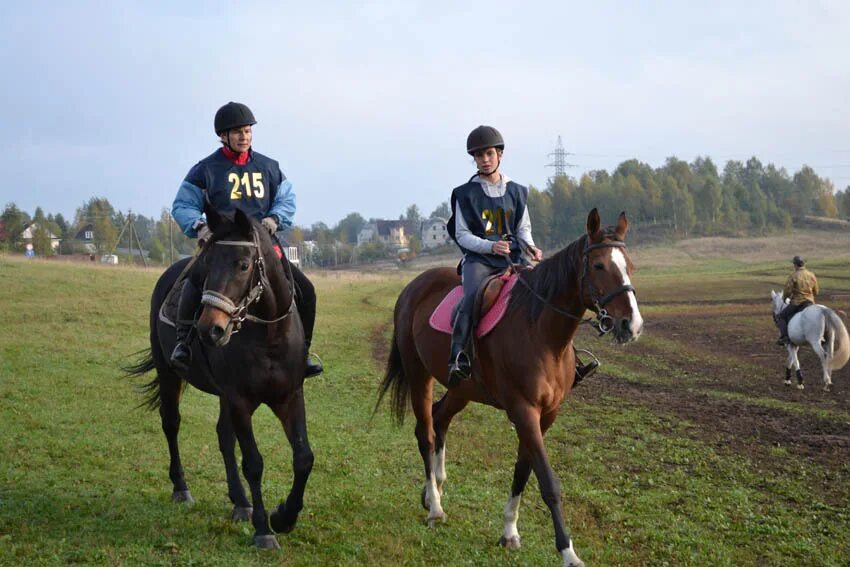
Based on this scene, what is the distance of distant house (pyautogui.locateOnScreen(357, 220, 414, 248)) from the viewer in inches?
7239

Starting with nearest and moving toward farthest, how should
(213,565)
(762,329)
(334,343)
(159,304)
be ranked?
1. (213,565)
2. (159,304)
3. (334,343)
4. (762,329)

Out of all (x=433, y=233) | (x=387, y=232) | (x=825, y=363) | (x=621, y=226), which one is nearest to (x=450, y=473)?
(x=621, y=226)

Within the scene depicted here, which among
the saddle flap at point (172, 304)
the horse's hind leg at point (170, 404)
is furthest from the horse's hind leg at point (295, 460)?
the horse's hind leg at point (170, 404)

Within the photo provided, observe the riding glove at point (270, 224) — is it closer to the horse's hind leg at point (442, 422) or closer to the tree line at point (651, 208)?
the horse's hind leg at point (442, 422)

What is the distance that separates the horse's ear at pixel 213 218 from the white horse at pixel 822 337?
1383cm

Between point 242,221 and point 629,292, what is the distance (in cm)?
303

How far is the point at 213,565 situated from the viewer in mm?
5875

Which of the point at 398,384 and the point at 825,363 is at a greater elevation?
the point at 398,384

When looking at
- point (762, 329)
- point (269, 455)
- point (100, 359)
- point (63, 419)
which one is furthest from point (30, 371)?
point (762, 329)

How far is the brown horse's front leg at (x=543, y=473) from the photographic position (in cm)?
574

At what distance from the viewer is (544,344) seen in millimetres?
6332

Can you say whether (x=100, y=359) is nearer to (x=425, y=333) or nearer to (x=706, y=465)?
(x=425, y=333)

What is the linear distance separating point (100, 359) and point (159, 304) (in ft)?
35.6

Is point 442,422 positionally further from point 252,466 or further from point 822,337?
point 822,337
